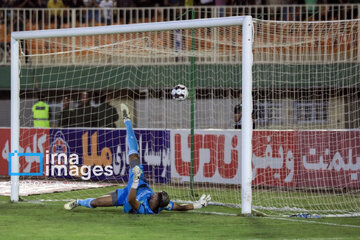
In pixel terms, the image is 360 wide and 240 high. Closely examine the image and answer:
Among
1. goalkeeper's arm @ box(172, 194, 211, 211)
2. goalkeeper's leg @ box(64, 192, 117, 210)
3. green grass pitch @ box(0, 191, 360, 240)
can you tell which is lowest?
green grass pitch @ box(0, 191, 360, 240)

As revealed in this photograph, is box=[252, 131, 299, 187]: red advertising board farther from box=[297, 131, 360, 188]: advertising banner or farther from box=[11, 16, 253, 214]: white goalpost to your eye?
box=[11, 16, 253, 214]: white goalpost

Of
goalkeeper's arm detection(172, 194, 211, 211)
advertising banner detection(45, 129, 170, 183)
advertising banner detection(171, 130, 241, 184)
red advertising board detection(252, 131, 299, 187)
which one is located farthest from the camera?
advertising banner detection(45, 129, 170, 183)

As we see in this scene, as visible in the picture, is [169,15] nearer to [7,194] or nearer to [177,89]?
[177,89]


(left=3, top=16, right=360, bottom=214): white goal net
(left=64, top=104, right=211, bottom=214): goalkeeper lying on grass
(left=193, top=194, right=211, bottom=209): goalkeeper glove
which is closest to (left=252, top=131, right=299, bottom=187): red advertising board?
(left=3, top=16, right=360, bottom=214): white goal net

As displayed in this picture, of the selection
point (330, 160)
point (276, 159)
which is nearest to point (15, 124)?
point (276, 159)

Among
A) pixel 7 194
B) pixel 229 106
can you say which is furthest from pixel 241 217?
pixel 229 106

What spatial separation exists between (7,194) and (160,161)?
3.49 meters

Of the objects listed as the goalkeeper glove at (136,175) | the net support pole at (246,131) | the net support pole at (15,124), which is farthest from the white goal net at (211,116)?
the goalkeeper glove at (136,175)

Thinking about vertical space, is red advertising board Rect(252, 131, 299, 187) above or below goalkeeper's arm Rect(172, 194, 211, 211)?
above

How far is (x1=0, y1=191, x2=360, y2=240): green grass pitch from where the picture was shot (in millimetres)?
8766

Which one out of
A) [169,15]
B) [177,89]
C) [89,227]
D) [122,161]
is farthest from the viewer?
[169,15]

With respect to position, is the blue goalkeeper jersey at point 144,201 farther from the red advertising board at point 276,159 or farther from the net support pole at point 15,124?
the red advertising board at point 276,159

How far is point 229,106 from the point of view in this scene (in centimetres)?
1883

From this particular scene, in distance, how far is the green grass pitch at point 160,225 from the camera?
877 centimetres
